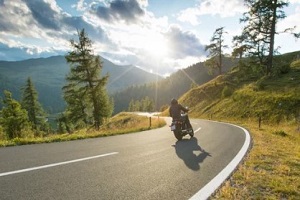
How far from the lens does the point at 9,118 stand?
41781 mm

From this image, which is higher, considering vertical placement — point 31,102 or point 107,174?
point 107,174

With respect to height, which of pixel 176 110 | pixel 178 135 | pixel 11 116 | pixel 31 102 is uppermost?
pixel 176 110

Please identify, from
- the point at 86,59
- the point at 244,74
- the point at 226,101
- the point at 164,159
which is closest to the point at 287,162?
the point at 164,159

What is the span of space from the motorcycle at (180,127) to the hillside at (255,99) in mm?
18672

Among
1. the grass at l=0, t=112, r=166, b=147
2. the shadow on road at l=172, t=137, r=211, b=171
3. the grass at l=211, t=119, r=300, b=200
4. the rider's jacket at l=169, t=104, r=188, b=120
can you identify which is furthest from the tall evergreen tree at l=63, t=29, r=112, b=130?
the grass at l=211, t=119, r=300, b=200

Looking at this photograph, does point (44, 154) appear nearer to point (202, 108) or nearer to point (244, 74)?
point (202, 108)

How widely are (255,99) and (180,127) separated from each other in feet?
91.6

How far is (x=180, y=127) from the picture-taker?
1396 centimetres

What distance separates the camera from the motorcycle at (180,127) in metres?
13.8

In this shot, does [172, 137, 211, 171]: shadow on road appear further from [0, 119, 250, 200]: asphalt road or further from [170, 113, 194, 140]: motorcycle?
[170, 113, 194, 140]: motorcycle

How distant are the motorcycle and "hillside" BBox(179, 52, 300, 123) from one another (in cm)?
1867

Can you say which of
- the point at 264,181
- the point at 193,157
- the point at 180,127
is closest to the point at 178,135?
the point at 180,127

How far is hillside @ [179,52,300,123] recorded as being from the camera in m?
32.3

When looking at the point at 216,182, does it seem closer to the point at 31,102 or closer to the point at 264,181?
the point at 264,181
